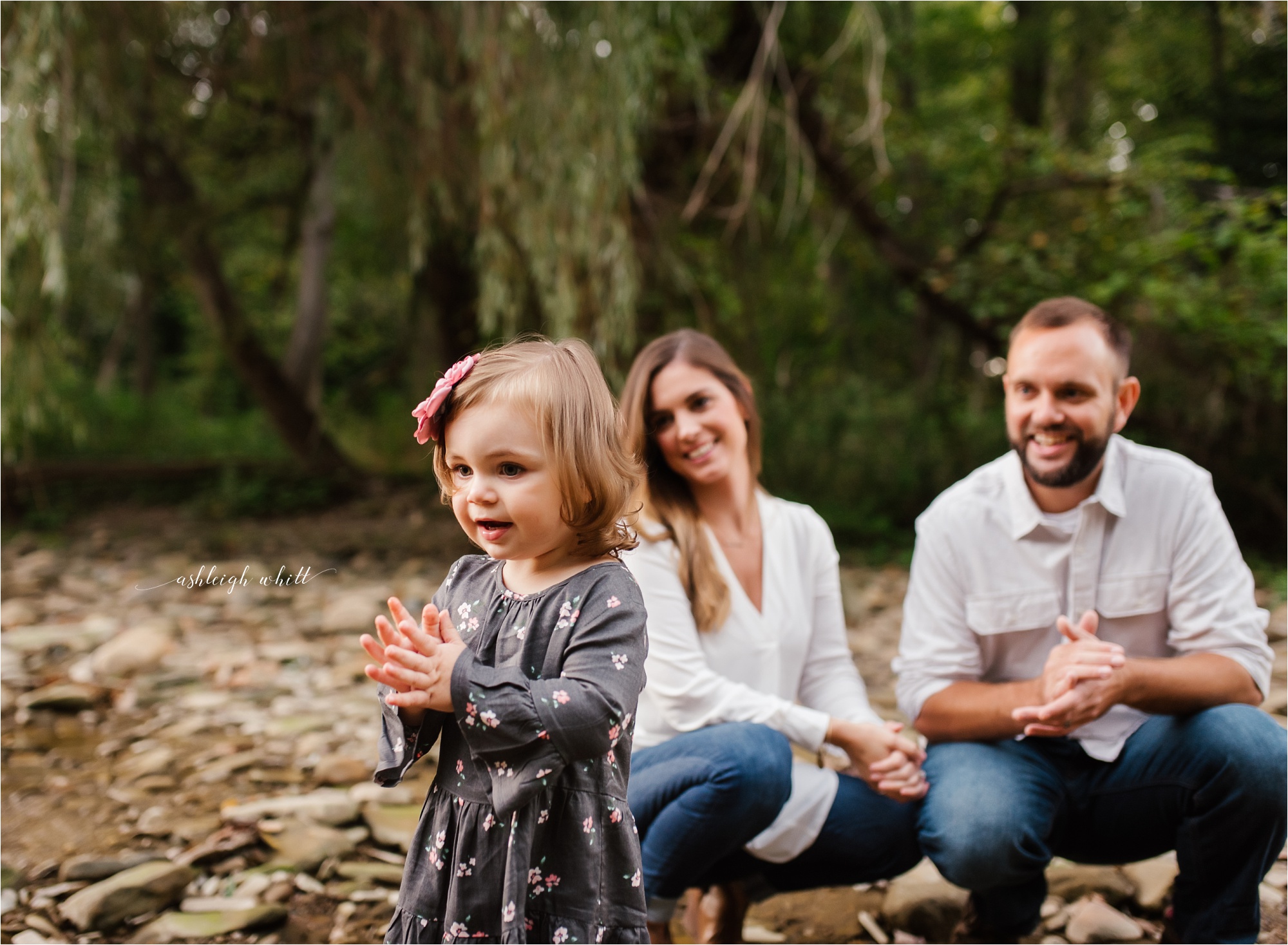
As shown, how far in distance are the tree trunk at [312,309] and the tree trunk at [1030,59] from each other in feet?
16.9

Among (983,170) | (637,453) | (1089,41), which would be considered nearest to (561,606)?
(637,453)

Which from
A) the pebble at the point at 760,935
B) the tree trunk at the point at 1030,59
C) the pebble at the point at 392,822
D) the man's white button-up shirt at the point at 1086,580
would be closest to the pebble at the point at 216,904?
the pebble at the point at 392,822

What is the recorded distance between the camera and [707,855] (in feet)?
5.31

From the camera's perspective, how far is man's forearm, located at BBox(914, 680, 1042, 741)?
1.71 m

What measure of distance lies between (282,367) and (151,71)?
11.2ft

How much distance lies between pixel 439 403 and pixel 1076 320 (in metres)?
1.23

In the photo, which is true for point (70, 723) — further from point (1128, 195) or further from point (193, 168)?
point (1128, 195)

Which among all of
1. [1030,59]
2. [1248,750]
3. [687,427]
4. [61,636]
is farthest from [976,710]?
[1030,59]

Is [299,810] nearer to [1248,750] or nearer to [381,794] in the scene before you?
[381,794]

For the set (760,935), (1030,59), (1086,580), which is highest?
(1030,59)

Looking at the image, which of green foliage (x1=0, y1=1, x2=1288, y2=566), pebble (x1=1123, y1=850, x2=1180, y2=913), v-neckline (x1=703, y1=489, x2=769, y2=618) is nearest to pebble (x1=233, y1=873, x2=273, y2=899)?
v-neckline (x1=703, y1=489, x2=769, y2=618)

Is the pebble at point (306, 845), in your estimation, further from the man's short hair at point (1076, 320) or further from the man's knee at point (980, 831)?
the man's short hair at point (1076, 320)

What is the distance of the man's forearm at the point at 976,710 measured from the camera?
1.71 m

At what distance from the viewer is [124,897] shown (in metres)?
1.87
